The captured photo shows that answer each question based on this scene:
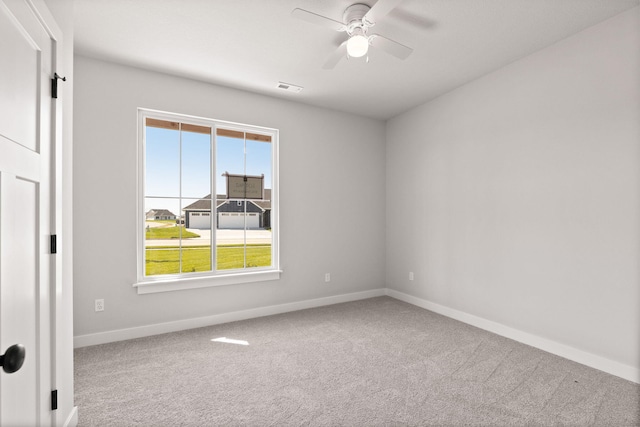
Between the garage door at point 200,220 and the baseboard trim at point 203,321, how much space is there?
1.06 metres

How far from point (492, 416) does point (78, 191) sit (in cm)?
388

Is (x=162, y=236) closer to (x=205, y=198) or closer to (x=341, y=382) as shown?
(x=205, y=198)

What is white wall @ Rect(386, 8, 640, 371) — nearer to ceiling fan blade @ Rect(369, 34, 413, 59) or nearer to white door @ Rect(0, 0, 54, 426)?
ceiling fan blade @ Rect(369, 34, 413, 59)

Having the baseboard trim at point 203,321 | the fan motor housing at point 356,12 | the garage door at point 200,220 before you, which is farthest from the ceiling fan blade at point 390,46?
the baseboard trim at point 203,321

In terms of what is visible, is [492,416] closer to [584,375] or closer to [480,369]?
[480,369]

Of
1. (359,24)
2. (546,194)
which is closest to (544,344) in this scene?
(546,194)

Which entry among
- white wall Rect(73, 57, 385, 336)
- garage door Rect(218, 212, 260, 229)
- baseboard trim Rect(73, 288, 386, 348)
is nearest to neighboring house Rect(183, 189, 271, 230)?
garage door Rect(218, 212, 260, 229)

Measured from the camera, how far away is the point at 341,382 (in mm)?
2383

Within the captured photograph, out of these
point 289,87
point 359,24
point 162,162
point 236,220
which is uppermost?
point 289,87

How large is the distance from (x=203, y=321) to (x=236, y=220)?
4.07ft

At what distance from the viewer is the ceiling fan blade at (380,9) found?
6.51ft

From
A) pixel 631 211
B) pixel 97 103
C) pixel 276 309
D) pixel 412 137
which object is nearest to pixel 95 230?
pixel 97 103

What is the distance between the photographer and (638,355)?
2373 mm

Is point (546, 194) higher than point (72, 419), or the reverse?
point (546, 194)
